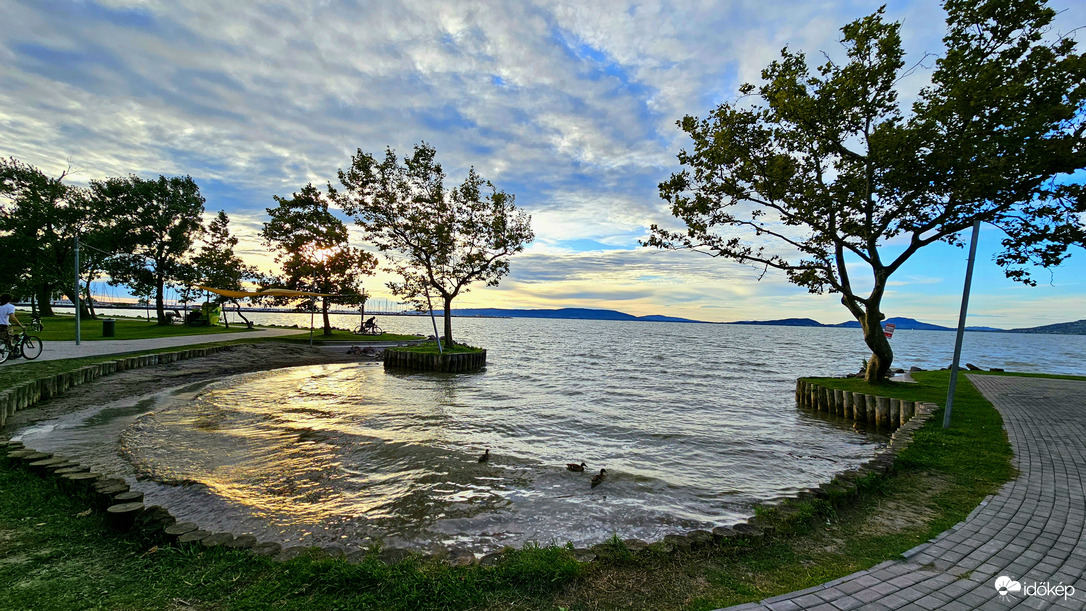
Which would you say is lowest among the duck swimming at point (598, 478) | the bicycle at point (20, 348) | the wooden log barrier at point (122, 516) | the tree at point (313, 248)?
the duck swimming at point (598, 478)

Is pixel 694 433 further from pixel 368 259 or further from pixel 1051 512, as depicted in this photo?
pixel 368 259

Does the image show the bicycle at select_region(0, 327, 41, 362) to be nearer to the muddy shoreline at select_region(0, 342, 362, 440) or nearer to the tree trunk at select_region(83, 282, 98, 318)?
the muddy shoreline at select_region(0, 342, 362, 440)

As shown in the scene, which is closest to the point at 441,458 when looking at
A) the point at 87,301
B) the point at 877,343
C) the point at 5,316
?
the point at 877,343

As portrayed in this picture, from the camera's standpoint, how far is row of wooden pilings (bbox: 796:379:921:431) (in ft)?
37.9

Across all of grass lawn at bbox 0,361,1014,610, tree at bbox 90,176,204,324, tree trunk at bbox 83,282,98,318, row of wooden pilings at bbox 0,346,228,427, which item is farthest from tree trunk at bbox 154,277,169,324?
grass lawn at bbox 0,361,1014,610

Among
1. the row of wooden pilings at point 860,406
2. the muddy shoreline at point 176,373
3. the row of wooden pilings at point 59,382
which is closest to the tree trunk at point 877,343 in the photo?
the row of wooden pilings at point 860,406

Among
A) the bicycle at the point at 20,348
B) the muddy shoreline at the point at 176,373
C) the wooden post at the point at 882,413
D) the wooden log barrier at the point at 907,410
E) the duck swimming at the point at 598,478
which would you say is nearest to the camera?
the duck swimming at the point at 598,478

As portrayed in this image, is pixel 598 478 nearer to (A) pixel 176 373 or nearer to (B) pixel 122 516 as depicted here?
(B) pixel 122 516

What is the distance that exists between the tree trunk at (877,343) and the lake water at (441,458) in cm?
292

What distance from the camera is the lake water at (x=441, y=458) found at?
5.73m

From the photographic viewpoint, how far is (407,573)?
358cm

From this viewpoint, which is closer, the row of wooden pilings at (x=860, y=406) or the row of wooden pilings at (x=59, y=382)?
the row of wooden pilings at (x=59, y=382)

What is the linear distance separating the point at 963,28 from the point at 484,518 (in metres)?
17.3

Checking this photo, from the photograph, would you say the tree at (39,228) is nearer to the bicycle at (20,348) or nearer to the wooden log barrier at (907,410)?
the bicycle at (20,348)
